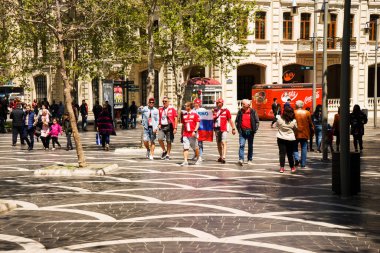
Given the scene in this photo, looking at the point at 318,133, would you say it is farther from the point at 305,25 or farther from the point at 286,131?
the point at 305,25

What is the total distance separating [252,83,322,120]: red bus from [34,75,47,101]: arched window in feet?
61.5

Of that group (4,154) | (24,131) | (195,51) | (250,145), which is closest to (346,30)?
(250,145)

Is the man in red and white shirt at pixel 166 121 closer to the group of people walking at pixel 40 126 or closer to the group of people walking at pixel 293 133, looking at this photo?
the group of people walking at pixel 293 133

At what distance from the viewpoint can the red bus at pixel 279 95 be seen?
123 ft

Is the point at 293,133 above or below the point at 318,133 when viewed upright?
A: above

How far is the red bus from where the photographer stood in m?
37.6

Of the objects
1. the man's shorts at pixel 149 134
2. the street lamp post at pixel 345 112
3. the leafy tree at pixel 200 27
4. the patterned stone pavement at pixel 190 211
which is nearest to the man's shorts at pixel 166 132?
the man's shorts at pixel 149 134

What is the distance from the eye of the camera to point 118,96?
108 ft

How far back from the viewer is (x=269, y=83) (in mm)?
41125

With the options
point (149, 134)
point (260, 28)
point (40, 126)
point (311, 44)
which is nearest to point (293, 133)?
point (149, 134)

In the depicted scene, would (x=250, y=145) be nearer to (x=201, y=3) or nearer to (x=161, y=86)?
(x=201, y=3)

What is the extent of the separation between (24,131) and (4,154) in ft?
10.5

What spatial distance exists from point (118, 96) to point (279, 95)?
1132 cm

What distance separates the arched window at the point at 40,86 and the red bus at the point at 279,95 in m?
18.8
